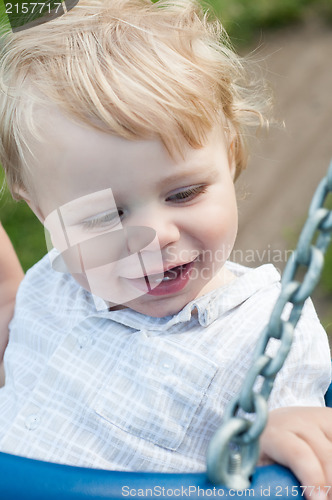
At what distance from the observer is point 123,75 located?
2.74 feet

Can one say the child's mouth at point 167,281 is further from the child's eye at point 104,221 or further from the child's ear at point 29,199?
the child's ear at point 29,199

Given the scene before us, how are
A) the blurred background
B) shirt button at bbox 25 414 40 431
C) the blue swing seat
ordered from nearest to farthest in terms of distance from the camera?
the blue swing seat < shirt button at bbox 25 414 40 431 < the blurred background

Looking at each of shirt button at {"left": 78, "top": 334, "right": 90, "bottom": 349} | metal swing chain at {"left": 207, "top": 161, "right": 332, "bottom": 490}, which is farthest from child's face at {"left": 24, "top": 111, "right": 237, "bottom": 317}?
metal swing chain at {"left": 207, "top": 161, "right": 332, "bottom": 490}

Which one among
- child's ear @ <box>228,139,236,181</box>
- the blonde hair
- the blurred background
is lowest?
the blurred background

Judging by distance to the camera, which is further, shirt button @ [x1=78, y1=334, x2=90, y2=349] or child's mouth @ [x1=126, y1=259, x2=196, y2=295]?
shirt button @ [x1=78, y1=334, x2=90, y2=349]

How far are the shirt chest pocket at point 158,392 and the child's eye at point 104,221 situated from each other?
18 cm

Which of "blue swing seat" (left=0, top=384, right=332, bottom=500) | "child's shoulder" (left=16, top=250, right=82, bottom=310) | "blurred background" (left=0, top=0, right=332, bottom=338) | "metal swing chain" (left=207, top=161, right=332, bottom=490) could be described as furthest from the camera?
"blurred background" (left=0, top=0, right=332, bottom=338)

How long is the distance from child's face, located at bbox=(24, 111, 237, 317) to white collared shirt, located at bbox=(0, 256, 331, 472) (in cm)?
6

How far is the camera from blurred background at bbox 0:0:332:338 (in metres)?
1.80

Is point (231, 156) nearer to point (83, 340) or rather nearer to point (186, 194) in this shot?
point (186, 194)

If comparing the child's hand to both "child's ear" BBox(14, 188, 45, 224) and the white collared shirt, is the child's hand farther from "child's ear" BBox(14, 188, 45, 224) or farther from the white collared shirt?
"child's ear" BBox(14, 188, 45, 224)

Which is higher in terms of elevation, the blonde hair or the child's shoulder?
the blonde hair

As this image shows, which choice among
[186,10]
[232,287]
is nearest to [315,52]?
[186,10]

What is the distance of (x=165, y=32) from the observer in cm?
90
